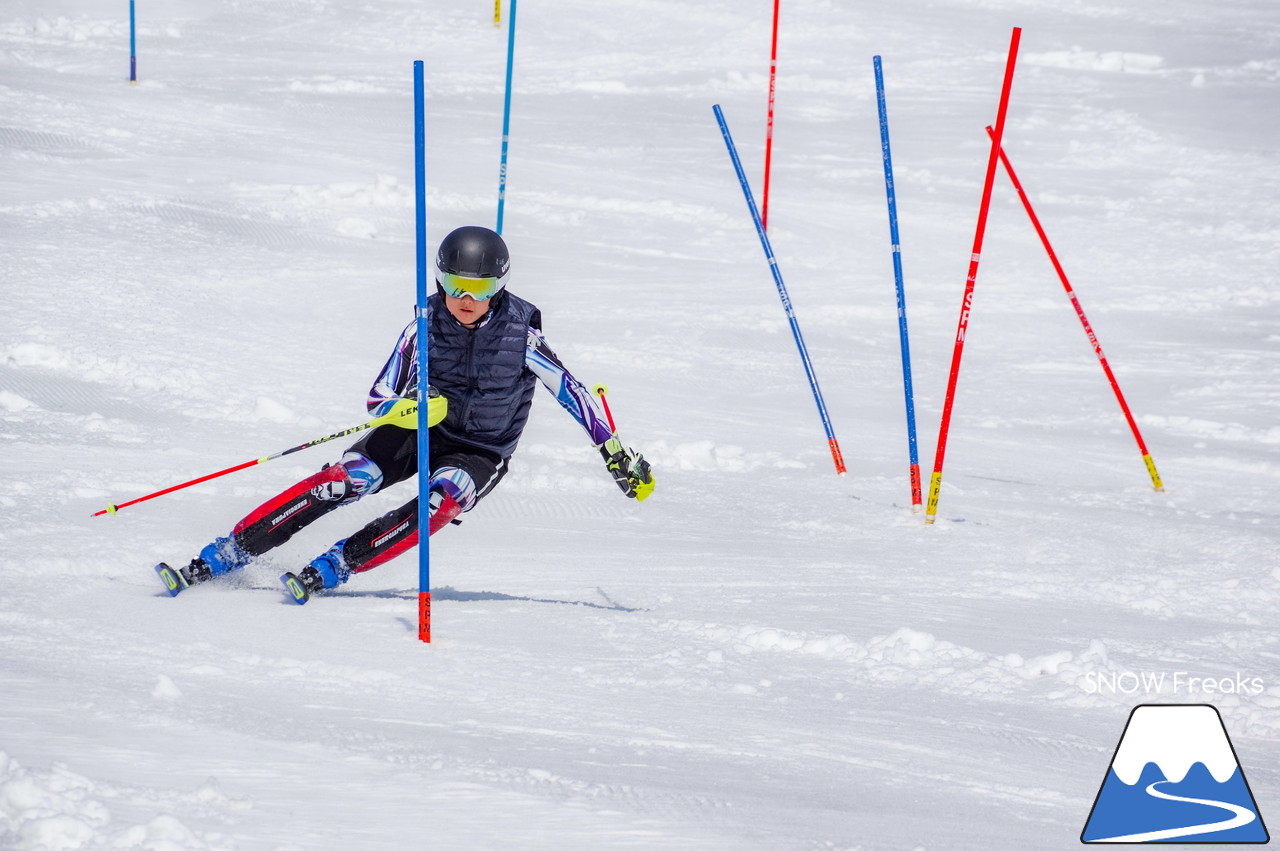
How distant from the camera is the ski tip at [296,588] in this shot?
4.62m

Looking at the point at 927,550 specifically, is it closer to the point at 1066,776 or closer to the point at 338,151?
the point at 1066,776

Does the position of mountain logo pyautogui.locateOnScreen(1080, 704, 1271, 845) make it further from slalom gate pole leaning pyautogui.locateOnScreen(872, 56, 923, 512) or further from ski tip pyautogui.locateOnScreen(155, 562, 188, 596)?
ski tip pyautogui.locateOnScreen(155, 562, 188, 596)

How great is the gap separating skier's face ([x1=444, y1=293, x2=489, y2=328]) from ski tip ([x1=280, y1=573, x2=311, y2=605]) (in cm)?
120


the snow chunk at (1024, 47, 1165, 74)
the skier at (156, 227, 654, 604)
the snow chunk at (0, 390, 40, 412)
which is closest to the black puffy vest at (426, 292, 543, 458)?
the skier at (156, 227, 654, 604)

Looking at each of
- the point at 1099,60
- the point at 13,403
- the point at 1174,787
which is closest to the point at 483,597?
the point at 1174,787

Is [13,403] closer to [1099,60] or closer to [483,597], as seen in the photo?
[483,597]

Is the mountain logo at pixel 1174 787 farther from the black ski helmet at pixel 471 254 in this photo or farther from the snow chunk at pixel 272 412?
the snow chunk at pixel 272 412

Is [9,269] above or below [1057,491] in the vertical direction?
above

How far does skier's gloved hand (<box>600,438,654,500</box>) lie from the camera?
17.2ft

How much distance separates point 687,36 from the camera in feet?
65.5

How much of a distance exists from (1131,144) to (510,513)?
12.4 meters

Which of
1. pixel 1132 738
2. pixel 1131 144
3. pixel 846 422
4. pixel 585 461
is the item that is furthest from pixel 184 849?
pixel 1131 144

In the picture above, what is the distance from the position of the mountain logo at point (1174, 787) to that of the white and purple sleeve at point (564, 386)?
232 cm

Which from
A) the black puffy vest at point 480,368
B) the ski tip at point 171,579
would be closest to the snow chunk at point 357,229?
the black puffy vest at point 480,368
